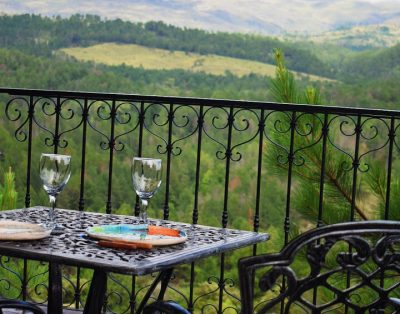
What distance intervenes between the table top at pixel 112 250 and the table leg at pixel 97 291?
89 millimetres

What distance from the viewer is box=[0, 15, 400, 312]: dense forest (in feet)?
47.6

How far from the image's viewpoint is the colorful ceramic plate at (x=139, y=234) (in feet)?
7.23

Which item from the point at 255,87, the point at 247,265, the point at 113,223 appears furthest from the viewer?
the point at 255,87

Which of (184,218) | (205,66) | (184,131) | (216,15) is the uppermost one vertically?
(216,15)

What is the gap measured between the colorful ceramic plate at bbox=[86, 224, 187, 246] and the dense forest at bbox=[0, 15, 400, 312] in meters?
9.62

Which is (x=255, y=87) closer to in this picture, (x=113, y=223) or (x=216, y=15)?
(x=216, y=15)

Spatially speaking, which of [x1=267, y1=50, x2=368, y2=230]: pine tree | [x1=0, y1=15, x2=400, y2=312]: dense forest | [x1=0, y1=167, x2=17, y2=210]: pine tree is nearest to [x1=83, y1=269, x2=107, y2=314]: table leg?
[x1=267, y1=50, x2=368, y2=230]: pine tree

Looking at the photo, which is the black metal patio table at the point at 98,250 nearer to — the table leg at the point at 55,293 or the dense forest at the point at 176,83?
the table leg at the point at 55,293

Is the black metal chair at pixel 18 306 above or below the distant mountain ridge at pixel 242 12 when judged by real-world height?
below

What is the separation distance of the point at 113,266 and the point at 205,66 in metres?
17.5

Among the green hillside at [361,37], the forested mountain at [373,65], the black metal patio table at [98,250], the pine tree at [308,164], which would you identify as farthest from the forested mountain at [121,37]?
the black metal patio table at [98,250]

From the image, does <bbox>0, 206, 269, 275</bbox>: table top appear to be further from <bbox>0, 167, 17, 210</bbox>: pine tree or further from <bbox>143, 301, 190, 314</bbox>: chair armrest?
<bbox>0, 167, 17, 210</bbox>: pine tree

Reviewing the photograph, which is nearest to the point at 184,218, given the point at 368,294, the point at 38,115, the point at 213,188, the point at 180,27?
the point at 213,188

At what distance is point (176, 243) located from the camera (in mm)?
2227
